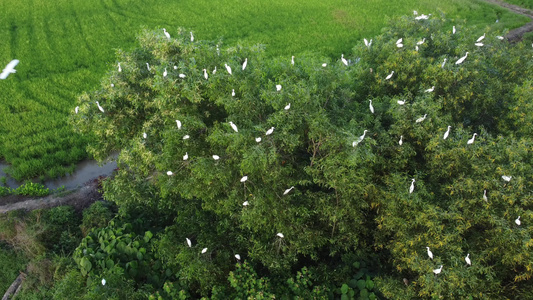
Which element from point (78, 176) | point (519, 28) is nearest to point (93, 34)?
point (78, 176)

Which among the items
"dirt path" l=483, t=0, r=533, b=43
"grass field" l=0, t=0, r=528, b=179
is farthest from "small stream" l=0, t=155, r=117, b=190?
"dirt path" l=483, t=0, r=533, b=43

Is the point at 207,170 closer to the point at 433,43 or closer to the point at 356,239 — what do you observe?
the point at 356,239

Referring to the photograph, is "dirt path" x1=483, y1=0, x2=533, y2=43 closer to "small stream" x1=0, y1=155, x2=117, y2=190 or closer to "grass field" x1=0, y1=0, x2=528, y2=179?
"grass field" x1=0, y1=0, x2=528, y2=179

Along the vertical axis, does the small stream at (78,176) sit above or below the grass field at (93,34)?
below

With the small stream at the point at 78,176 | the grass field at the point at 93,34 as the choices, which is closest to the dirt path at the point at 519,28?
the grass field at the point at 93,34

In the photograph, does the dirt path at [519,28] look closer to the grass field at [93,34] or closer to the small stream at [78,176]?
the grass field at [93,34]

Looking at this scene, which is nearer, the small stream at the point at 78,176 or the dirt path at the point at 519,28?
the small stream at the point at 78,176
